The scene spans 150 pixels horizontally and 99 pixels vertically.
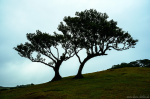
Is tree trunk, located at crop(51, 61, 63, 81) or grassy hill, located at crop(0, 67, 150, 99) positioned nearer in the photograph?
grassy hill, located at crop(0, 67, 150, 99)

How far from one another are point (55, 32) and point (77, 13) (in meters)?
13.6

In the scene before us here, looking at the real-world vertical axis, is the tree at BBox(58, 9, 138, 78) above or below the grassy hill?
above

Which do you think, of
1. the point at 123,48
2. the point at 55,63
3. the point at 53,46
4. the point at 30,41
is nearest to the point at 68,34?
the point at 53,46

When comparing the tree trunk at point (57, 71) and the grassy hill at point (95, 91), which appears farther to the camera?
the tree trunk at point (57, 71)

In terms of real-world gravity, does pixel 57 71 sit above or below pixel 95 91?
above

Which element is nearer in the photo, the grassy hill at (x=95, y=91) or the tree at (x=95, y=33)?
the grassy hill at (x=95, y=91)

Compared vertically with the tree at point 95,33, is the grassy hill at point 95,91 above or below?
below

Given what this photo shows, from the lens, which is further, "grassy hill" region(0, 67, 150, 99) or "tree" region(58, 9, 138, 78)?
"tree" region(58, 9, 138, 78)

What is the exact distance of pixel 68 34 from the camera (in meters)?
56.1

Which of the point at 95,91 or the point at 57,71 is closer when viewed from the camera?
the point at 95,91

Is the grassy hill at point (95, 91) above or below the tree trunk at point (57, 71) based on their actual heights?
below

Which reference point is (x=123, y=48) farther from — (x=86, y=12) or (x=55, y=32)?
(x=55, y=32)

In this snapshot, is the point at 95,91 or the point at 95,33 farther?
the point at 95,33

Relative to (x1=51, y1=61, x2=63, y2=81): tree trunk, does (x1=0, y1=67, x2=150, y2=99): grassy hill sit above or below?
below
